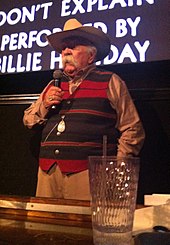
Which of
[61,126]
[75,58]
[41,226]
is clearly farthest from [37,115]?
[41,226]

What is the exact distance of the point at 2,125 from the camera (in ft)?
6.35

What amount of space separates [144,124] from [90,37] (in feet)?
1.74

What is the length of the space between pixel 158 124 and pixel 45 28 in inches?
30.3

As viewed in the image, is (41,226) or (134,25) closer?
(41,226)

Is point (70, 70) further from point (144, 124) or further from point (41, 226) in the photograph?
point (41, 226)

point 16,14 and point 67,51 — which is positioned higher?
point 16,14

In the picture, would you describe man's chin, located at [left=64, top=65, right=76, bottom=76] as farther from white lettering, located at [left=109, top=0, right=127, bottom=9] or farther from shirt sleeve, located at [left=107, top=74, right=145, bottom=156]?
white lettering, located at [left=109, top=0, right=127, bottom=9]

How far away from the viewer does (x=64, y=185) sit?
1202 mm

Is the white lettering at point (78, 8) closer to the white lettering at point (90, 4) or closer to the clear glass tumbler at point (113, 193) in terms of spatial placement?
the white lettering at point (90, 4)

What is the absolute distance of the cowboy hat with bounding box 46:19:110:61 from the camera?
1277 millimetres

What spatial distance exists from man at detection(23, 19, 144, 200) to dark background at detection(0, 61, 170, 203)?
265 mm

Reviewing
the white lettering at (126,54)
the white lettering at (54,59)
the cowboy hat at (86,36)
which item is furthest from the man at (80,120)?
the white lettering at (54,59)

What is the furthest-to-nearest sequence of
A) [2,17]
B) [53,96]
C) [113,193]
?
[2,17]
[53,96]
[113,193]

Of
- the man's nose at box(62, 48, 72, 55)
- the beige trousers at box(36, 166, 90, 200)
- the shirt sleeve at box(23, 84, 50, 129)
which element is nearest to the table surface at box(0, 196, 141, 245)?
the beige trousers at box(36, 166, 90, 200)
